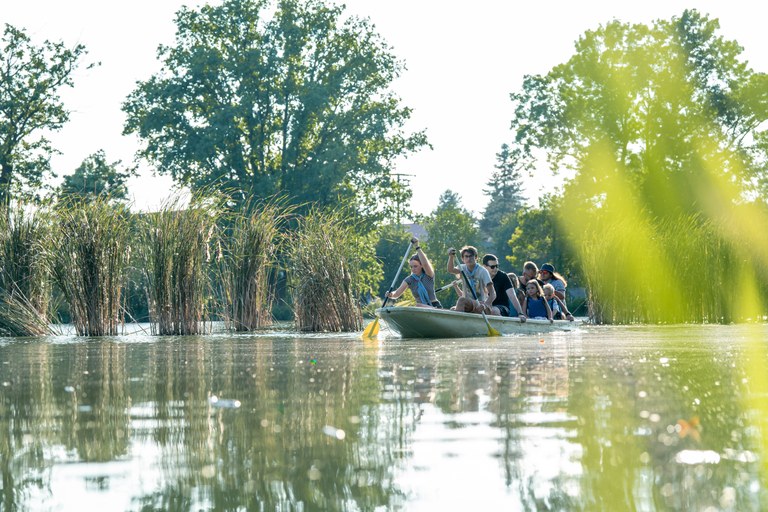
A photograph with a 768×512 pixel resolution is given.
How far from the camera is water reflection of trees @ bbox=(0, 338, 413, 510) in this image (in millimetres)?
3949

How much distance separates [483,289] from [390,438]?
15.0 meters

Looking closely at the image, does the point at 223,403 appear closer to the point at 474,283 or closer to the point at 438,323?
the point at 438,323

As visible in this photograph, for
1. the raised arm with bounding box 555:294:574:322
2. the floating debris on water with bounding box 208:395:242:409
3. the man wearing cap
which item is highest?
the man wearing cap

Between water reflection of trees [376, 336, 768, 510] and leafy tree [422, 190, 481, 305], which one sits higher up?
leafy tree [422, 190, 481, 305]

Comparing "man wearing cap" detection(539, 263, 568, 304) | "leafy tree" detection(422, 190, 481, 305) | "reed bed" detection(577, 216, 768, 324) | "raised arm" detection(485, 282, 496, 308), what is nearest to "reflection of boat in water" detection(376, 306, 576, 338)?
"raised arm" detection(485, 282, 496, 308)

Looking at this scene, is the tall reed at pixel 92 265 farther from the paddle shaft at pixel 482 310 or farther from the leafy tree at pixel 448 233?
the leafy tree at pixel 448 233

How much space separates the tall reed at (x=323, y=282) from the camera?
21.6 metres

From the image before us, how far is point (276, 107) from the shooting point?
49.3 metres

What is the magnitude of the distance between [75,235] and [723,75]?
1436 inches

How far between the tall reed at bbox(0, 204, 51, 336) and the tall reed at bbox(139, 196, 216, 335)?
157cm

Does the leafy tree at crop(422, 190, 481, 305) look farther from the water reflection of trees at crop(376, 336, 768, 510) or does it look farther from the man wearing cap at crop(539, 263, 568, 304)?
the water reflection of trees at crop(376, 336, 768, 510)

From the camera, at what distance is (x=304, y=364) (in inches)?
427

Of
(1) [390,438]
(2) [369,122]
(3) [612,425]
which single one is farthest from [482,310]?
(2) [369,122]

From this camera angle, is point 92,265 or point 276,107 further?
point 276,107
